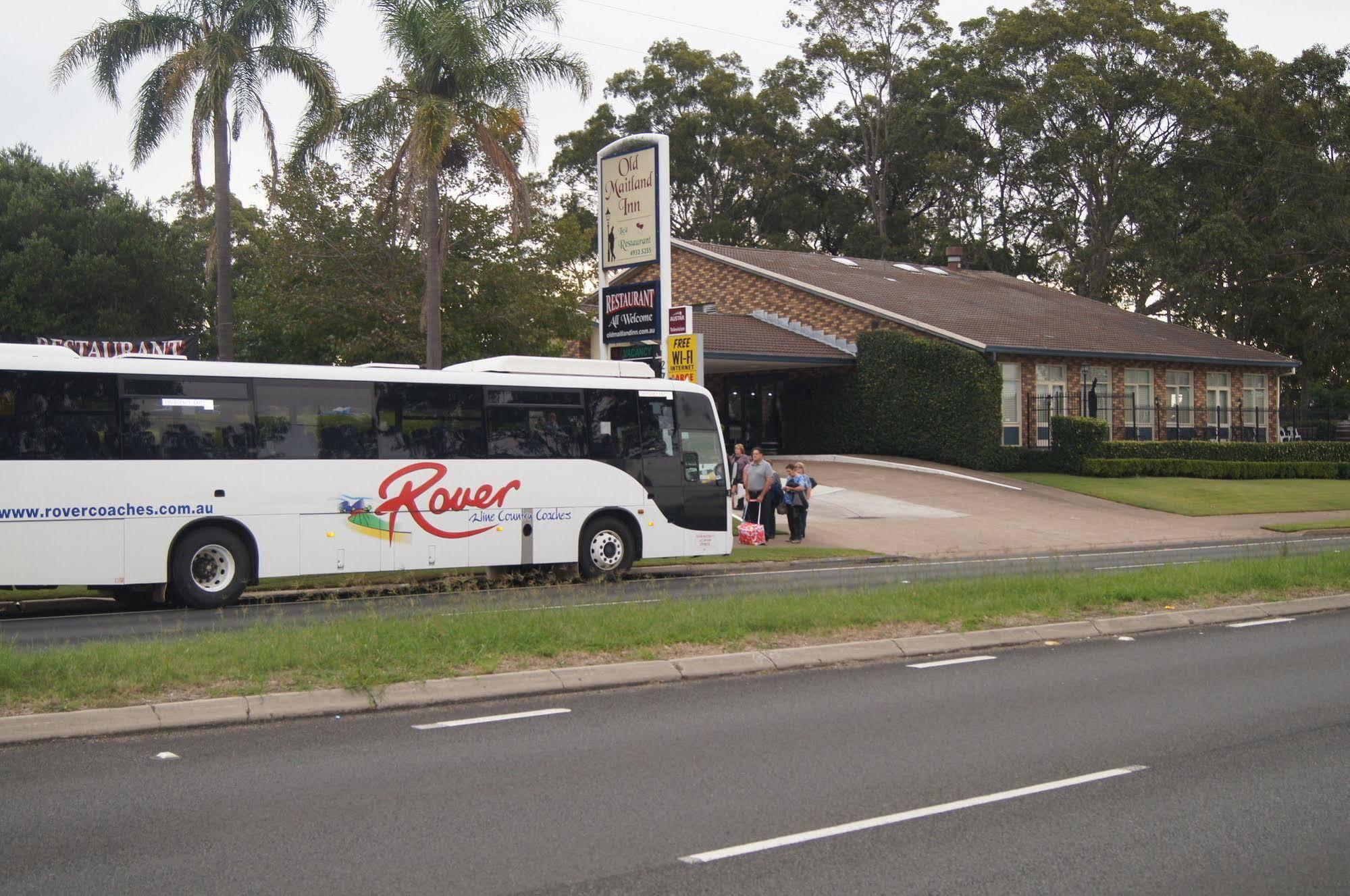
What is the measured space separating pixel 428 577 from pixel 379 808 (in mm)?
12560

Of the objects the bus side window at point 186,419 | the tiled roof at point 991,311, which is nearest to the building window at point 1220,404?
the tiled roof at point 991,311

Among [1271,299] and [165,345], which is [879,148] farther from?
[165,345]

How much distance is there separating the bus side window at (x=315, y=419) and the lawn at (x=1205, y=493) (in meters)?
22.2

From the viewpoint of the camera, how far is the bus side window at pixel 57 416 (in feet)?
46.6

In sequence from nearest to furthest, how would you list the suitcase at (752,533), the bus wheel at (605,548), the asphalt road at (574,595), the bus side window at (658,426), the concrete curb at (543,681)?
the concrete curb at (543,681) < the asphalt road at (574,595) < the bus wheel at (605,548) < the bus side window at (658,426) < the suitcase at (752,533)

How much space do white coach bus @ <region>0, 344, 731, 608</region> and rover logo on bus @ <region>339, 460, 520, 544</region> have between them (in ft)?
0.07

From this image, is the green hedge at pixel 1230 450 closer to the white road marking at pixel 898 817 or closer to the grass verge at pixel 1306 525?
the grass verge at pixel 1306 525

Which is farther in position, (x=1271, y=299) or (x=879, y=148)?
→ (x=879, y=148)

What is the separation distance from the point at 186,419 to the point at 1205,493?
28.7 metres

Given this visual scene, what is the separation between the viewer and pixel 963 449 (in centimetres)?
3800

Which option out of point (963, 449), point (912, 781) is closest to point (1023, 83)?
Answer: point (963, 449)

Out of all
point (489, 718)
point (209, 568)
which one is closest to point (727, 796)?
point (489, 718)

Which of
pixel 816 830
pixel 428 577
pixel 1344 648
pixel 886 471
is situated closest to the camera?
pixel 816 830

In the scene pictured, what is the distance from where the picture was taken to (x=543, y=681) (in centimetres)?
934
